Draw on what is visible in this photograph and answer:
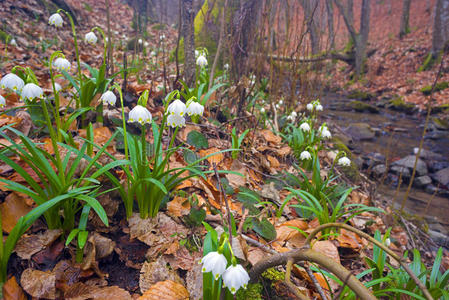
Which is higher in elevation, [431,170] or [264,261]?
[264,261]

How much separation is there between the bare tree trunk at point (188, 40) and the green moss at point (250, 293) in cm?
293

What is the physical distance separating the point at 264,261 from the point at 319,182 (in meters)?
1.82

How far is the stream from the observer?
417 cm

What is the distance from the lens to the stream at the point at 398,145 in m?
4.17

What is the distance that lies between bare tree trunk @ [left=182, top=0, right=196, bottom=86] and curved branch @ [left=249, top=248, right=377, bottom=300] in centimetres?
305

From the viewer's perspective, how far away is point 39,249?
1.31m

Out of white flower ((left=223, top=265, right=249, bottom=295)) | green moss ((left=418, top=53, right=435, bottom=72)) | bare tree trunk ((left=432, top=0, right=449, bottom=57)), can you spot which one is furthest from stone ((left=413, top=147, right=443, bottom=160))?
green moss ((left=418, top=53, right=435, bottom=72))

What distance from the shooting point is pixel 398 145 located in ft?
22.7

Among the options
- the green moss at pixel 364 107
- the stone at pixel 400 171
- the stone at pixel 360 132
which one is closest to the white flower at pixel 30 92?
the stone at pixel 400 171

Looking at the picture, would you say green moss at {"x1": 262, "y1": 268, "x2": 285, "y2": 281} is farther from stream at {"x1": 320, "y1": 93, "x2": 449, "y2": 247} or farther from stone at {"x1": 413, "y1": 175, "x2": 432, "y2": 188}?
stone at {"x1": 413, "y1": 175, "x2": 432, "y2": 188}

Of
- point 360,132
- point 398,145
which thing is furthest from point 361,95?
point 398,145

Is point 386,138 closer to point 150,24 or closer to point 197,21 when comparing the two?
point 197,21

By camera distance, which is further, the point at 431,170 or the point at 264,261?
the point at 431,170

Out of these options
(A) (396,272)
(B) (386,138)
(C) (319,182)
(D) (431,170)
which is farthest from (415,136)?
(A) (396,272)
